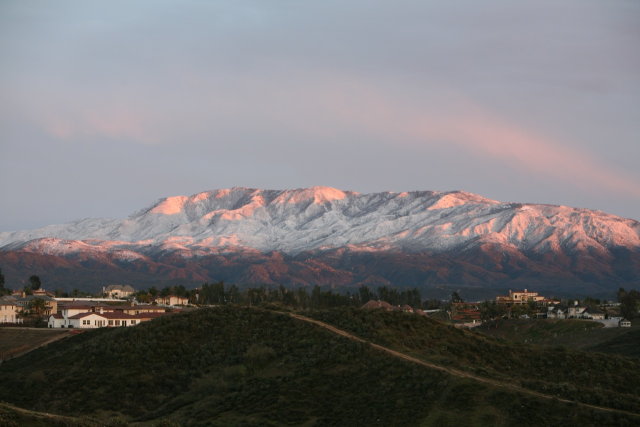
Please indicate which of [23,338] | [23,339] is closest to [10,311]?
[23,338]

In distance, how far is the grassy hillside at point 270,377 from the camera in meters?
66.1

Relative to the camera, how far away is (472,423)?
62.0 m

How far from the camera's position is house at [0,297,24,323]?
156 meters

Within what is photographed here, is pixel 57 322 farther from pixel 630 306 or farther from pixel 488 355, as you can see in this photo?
pixel 630 306

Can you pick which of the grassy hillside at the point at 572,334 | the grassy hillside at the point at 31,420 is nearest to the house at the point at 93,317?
the grassy hillside at the point at 572,334

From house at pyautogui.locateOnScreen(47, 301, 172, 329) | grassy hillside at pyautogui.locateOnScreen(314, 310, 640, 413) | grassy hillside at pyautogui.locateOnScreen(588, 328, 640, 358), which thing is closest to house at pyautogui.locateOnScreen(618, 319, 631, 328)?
grassy hillside at pyautogui.locateOnScreen(588, 328, 640, 358)

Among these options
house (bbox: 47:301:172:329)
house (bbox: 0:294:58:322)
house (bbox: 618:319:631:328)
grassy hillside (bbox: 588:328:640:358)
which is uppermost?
house (bbox: 0:294:58:322)

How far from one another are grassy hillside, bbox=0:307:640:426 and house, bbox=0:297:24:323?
4940 centimetres

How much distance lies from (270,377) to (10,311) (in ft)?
301

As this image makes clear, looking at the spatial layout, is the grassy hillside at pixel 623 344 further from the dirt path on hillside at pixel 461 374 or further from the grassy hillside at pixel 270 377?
the dirt path on hillside at pixel 461 374

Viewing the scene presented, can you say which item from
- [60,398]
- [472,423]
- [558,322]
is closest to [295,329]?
[60,398]

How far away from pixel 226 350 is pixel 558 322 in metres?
104

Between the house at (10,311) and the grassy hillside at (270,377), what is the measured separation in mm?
49400

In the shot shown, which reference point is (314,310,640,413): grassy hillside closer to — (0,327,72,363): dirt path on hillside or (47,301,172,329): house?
(0,327,72,363): dirt path on hillside
